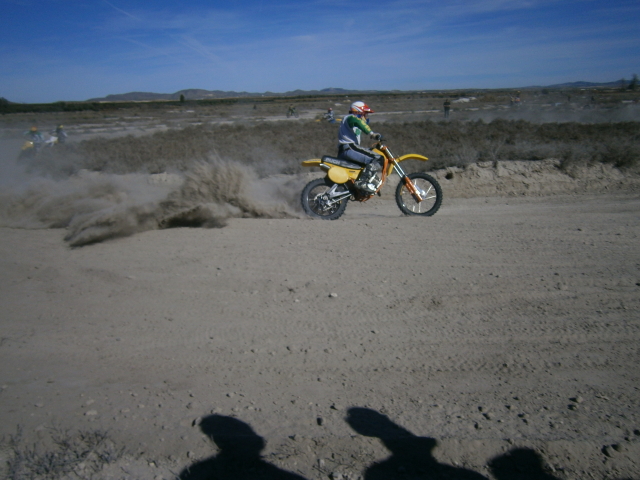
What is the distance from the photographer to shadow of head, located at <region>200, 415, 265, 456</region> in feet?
9.77

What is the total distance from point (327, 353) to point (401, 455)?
121 cm

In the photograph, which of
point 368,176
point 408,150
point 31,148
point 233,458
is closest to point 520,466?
point 233,458

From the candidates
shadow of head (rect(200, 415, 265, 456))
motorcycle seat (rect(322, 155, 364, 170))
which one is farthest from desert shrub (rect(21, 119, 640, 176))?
shadow of head (rect(200, 415, 265, 456))

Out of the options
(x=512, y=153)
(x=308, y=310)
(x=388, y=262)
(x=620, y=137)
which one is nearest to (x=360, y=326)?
(x=308, y=310)

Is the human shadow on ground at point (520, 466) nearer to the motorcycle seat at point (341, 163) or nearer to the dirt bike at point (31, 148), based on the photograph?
the motorcycle seat at point (341, 163)

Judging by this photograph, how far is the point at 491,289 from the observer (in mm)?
4859

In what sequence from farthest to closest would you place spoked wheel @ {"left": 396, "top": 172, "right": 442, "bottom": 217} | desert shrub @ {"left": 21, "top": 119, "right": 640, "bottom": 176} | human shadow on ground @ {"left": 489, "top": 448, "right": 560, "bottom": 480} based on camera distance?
desert shrub @ {"left": 21, "top": 119, "right": 640, "bottom": 176} → spoked wheel @ {"left": 396, "top": 172, "right": 442, "bottom": 217} → human shadow on ground @ {"left": 489, "top": 448, "right": 560, "bottom": 480}

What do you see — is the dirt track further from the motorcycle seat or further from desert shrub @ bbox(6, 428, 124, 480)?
the motorcycle seat

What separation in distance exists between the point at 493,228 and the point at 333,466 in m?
5.08

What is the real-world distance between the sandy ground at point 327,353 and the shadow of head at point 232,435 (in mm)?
11

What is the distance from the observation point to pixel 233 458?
9.59 ft

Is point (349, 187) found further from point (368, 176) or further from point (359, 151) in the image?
point (359, 151)

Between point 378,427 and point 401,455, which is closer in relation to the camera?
point 401,455

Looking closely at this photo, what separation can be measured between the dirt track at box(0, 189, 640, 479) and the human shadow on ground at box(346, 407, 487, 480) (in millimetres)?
10
